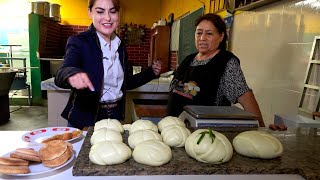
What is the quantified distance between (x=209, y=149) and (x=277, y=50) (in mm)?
1384

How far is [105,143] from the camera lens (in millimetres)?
828

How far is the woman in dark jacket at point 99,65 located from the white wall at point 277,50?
109 cm

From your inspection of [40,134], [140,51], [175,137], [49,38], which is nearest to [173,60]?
[140,51]

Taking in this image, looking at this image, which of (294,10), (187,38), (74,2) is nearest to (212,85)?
(294,10)

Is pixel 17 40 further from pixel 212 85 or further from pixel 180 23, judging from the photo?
pixel 212 85

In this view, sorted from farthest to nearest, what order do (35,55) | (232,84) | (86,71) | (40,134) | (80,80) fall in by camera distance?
(35,55), (232,84), (86,71), (40,134), (80,80)

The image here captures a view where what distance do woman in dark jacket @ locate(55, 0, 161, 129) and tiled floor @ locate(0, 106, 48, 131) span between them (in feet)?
10.9

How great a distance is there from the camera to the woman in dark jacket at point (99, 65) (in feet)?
4.79

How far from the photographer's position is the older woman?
1.69 m

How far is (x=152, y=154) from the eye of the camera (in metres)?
0.78

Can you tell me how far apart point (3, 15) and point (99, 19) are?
254 inches

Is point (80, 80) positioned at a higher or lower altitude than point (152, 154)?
higher

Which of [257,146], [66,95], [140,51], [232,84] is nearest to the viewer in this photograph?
[257,146]

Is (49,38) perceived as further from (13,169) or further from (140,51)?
(13,169)
